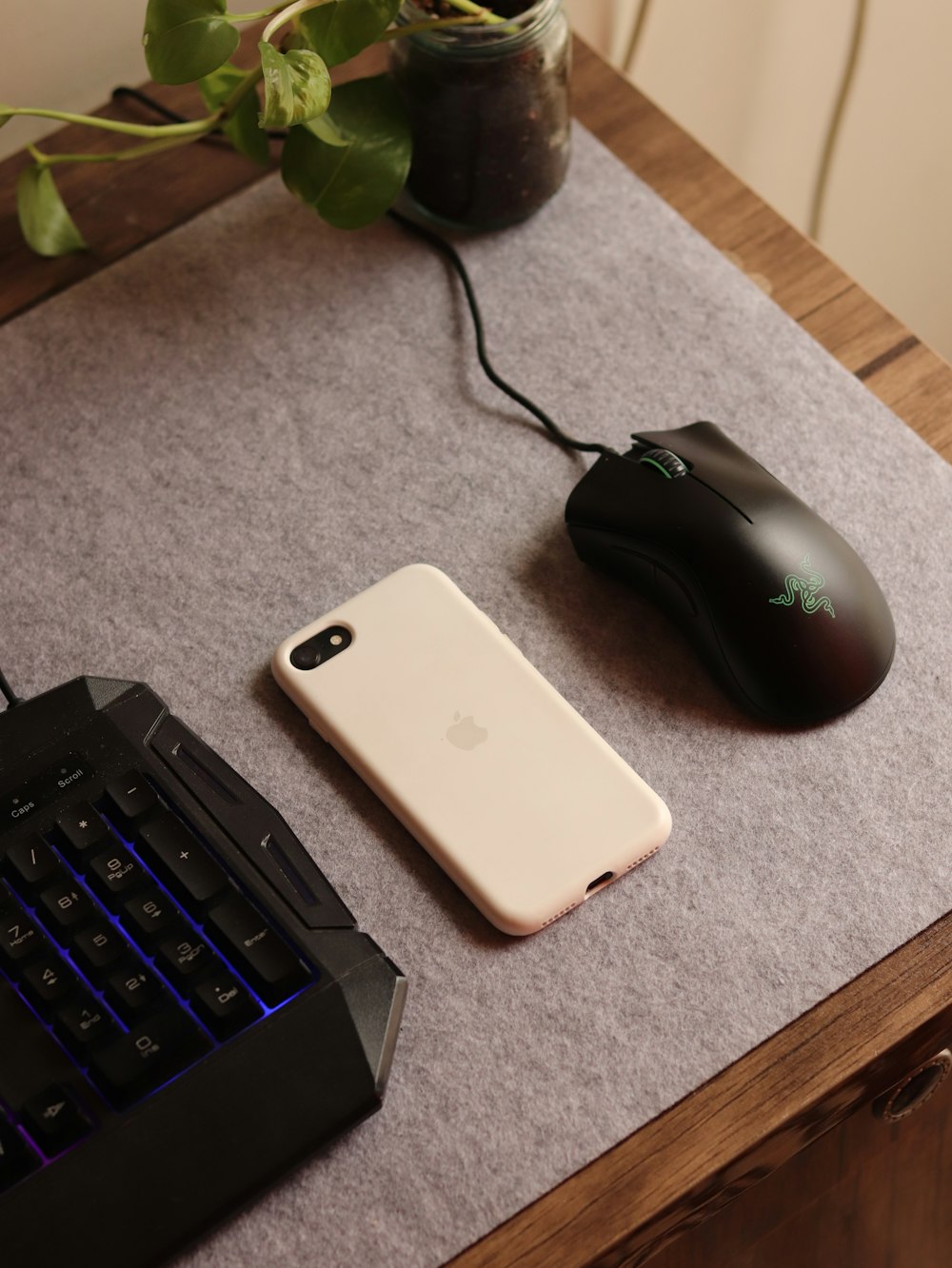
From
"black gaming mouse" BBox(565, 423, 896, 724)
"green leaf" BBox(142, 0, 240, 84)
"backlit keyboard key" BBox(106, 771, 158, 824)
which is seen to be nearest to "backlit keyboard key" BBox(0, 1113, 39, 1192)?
"backlit keyboard key" BBox(106, 771, 158, 824)

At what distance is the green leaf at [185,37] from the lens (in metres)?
0.51

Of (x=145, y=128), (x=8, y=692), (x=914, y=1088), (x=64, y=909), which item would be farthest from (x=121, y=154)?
(x=914, y=1088)

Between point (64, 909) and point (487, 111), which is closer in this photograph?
point (64, 909)

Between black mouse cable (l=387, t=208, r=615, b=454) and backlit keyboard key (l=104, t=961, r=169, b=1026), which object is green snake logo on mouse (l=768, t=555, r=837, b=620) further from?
backlit keyboard key (l=104, t=961, r=169, b=1026)

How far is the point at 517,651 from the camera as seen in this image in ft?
1.71

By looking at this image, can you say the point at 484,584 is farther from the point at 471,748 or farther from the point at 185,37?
the point at 185,37

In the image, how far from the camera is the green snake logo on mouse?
19.6 inches

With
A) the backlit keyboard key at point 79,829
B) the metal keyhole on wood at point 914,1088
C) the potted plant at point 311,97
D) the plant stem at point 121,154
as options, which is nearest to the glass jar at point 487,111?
the potted plant at point 311,97

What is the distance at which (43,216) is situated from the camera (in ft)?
2.08

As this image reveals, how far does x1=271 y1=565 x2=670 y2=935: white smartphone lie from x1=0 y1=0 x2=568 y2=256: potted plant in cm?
20

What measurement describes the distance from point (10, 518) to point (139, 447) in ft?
0.23

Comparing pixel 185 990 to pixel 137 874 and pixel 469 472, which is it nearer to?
pixel 137 874

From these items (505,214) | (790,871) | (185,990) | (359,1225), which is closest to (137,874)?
(185,990)

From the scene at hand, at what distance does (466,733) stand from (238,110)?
1.15 ft
